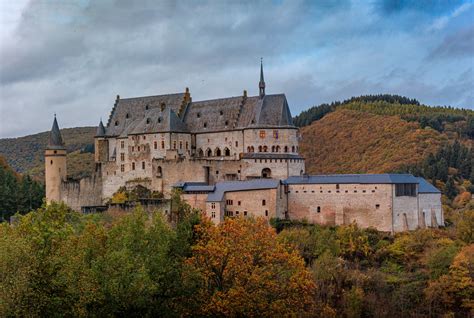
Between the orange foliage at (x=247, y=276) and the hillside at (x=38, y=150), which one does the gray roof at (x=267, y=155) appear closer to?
the orange foliage at (x=247, y=276)

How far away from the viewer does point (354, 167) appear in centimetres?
12050

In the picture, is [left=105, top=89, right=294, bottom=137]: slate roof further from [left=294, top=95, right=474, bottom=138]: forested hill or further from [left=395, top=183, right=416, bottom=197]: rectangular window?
[left=294, top=95, right=474, bottom=138]: forested hill

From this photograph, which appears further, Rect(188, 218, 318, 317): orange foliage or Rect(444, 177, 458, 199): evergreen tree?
Rect(444, 177, 458, 199): evergreen tree

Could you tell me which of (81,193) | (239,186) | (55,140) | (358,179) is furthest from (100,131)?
(358,179)

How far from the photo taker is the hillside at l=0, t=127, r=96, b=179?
13962 centimetres

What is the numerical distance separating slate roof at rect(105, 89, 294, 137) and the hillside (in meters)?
48.6

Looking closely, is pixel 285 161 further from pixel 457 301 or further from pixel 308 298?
pixel 308 298

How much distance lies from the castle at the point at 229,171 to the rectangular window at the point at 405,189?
3.2 inches

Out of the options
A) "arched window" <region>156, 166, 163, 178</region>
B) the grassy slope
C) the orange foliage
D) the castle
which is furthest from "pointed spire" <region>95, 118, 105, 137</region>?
the grassy slope

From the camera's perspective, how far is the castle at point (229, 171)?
65938mm

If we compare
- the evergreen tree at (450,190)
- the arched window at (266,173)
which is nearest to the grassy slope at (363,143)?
the evergreen tree at (450,190)

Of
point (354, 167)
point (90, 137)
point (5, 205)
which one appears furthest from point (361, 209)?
point (90, 137)

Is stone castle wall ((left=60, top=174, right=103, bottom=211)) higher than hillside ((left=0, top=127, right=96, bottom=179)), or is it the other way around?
hillside ((left=0, top=127, right=96, bottom=179))

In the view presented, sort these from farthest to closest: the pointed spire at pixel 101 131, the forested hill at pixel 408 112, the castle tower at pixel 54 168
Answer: the forested hill at pixel 408 112 → the pointed spire at pixel 101 131 → the castle tower at pixel 54 168
